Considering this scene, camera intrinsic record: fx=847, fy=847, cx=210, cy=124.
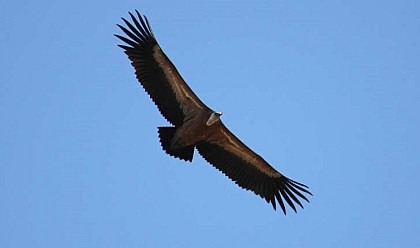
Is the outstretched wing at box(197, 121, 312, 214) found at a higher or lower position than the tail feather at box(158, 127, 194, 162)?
higher

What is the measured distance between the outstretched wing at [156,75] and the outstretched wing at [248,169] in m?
1.04

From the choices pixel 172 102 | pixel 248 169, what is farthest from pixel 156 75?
pixel 248 169

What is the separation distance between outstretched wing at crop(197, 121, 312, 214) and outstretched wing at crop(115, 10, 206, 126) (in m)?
1.04

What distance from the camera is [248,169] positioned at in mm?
19234

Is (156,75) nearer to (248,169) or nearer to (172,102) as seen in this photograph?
(172,102)

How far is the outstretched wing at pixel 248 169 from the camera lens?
1902 centimetres

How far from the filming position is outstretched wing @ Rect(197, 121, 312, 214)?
19016mm

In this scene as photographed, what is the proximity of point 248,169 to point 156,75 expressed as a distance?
120 inches

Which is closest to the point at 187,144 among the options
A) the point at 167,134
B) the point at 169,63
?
the point at 167,134

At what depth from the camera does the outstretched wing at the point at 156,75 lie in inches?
717

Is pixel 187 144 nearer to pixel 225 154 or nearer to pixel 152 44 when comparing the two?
pixel 225 154

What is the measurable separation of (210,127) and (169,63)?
1662mm

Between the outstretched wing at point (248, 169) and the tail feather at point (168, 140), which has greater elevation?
the outstretched wing at point (248, 169)

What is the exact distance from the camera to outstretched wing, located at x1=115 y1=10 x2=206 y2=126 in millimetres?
18219
